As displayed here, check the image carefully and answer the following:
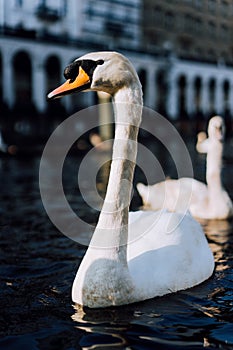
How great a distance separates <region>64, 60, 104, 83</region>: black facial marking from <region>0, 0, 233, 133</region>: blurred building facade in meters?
36.8

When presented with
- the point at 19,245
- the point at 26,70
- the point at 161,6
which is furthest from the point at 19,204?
the point at 161,6

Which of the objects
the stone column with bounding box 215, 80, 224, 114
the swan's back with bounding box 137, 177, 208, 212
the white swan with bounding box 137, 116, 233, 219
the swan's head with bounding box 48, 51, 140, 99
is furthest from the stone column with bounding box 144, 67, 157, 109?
the swan's head with bounding box 48, 51, 140, 99

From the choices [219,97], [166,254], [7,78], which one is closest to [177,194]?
[166,254]

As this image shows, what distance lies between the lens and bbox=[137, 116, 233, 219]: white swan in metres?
9.49

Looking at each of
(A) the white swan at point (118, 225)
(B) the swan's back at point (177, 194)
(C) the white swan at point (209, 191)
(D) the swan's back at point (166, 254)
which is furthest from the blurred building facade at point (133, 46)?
(A) the white swan at point (118, 225)

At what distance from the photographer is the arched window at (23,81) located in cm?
4825

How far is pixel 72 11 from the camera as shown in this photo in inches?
2188

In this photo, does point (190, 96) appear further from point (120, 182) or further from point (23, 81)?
point (120, 182)

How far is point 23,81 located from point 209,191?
4202cm

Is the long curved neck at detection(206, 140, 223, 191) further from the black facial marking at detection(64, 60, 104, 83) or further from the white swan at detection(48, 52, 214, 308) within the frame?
the black facial marking at detection(64, 60, 104, 83)

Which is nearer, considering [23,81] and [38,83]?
[38,83]

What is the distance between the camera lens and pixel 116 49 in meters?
52.7

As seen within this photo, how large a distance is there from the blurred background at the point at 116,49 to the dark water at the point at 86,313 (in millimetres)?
21970

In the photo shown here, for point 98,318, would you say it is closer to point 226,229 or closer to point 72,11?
point 226,229
